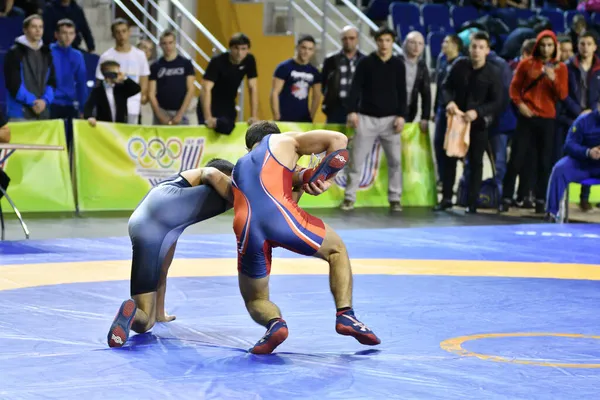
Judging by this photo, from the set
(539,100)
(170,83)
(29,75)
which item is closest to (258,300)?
(29,75)

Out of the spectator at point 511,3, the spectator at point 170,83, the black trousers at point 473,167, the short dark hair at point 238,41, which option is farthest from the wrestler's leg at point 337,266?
the spectator at point 511,3

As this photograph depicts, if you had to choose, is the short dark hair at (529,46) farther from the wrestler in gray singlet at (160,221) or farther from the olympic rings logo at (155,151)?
the wrestler in gray singlet at (160,221)

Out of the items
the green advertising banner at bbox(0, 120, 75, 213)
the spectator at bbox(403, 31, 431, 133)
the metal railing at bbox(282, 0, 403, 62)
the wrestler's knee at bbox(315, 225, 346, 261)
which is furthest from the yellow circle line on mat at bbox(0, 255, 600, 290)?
the metal railing at bbox(282, 0, 403, 62)

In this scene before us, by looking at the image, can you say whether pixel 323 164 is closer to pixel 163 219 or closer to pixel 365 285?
pixel 163 219

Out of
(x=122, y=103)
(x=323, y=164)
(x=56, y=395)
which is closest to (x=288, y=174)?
(x=323, y=164)

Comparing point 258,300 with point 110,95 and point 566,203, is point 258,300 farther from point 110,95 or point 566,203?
point 110,95

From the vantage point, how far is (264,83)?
15.5 metres

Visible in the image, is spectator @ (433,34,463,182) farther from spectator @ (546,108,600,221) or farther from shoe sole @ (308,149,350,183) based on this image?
shoe sole @ (308,149,350,183)

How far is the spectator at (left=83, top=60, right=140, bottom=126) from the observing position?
10859 millimetres

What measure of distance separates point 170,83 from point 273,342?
24.2 feet

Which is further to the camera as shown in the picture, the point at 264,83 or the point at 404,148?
the point at 264,83

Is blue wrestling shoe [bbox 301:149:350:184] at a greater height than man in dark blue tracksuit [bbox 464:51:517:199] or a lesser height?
greater

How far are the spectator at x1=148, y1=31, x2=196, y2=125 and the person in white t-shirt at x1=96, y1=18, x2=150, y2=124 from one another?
0.13 meters

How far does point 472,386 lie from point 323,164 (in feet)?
4.18
